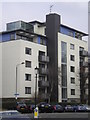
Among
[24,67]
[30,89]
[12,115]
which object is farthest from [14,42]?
[12,115]

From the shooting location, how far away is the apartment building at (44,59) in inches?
2621

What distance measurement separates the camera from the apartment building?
6656 cm

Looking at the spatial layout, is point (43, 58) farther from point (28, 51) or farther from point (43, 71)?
point (28, 51)

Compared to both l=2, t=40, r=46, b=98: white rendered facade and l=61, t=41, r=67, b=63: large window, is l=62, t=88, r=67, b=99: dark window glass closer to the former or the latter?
l=61, t=41, r=67, b=63: large window

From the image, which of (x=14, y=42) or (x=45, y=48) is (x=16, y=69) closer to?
(x=14, y=42)

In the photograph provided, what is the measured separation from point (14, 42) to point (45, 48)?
9216 mm

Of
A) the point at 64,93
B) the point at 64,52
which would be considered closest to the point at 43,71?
the point at 64,93

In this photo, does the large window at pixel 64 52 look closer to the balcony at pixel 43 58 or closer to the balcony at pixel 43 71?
the balcony at pixel 43 58

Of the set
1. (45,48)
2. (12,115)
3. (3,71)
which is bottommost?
(12,115)

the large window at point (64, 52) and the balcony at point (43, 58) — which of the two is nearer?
the balcony at point (43, 58)

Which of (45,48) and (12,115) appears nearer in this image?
(12,115)

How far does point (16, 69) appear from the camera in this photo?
6512cm

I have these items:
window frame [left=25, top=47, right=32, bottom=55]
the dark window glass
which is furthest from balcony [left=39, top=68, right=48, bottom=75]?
the dark window glass

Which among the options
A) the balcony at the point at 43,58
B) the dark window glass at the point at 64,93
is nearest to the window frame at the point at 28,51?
the balcony at the point at 43,58
